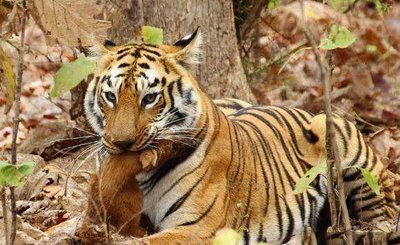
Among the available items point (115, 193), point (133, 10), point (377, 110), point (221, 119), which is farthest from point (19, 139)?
point (115, 193)

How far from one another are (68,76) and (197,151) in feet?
3.47

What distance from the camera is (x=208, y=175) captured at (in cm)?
547

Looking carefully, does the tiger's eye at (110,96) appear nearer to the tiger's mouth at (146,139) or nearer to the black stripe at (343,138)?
the tiger's mouth at (146,139)

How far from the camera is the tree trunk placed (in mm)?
7391

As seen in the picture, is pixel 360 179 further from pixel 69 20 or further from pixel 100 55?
pixel 69 20

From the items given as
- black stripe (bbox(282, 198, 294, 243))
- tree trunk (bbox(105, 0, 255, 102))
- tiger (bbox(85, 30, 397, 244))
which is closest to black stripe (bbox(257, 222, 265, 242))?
tiger (bbox(85, 30, 397, 244))

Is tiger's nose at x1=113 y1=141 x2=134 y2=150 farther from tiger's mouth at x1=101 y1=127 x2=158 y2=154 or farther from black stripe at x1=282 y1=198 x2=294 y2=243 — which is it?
black stripe at x1=282 y1=198 x2=294 y2=243

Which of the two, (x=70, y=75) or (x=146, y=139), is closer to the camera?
(x=70, y=75)

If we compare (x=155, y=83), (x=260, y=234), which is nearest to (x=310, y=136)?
(x=260, y=234)

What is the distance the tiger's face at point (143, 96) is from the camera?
4973 millimetres

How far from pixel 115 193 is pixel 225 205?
102 cm

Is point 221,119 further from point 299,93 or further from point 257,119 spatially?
point 299,93

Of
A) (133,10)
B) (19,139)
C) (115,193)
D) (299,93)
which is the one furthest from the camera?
(299,93)

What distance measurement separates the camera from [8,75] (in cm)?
470
